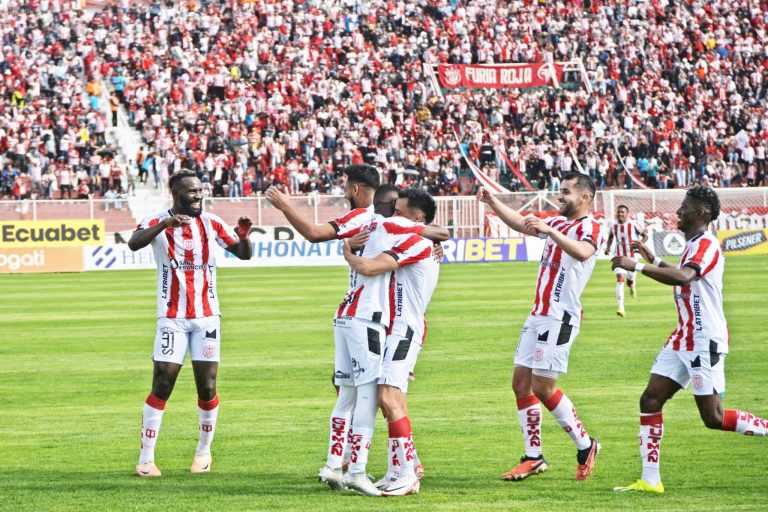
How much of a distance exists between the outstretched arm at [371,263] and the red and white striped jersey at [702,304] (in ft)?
6.98

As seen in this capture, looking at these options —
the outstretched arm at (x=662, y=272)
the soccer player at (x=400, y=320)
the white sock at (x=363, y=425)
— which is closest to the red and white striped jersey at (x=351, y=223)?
the soccer player at (x=400, y=320)

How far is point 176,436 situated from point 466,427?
286 centimetres

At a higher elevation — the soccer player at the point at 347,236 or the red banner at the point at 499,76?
the red banner at the point at 499,76

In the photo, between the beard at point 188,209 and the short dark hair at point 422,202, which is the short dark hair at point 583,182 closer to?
the short dark hair at point 422,202

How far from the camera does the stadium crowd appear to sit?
151 feet

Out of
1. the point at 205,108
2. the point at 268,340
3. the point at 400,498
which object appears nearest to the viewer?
the point at 400,498

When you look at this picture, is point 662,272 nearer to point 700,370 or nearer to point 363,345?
point 700,370

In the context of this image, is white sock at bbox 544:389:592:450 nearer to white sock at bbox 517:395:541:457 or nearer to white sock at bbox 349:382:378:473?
white sock at bbox 517:395:541:457

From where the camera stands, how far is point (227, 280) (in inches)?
1313

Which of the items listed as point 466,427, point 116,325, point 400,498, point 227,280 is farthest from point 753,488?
point 227,280

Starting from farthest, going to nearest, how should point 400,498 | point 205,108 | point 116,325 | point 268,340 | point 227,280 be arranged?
1. point 205,108
2. point 227,280
3. point 116,325
4. point 268,340
5. point 400,498

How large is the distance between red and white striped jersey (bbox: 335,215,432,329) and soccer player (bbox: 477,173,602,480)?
740mm

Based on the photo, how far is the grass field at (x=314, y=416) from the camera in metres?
8.83

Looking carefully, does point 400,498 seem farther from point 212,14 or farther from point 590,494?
point 212,14
